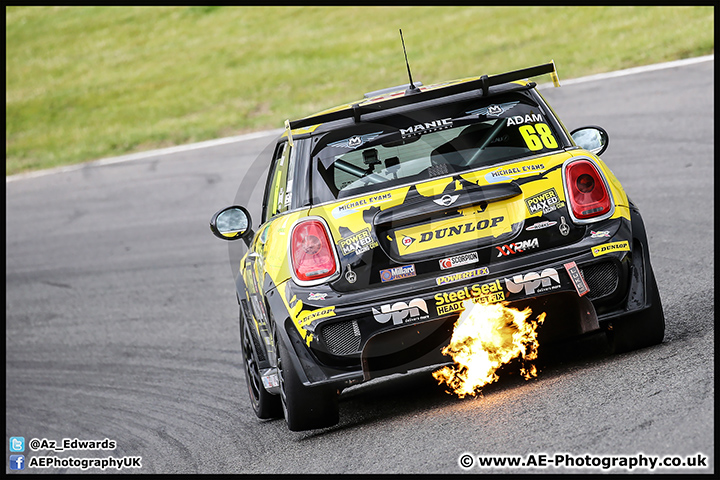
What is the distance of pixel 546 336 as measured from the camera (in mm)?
4895

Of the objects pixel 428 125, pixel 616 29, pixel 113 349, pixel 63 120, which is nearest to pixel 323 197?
pixel 428 125

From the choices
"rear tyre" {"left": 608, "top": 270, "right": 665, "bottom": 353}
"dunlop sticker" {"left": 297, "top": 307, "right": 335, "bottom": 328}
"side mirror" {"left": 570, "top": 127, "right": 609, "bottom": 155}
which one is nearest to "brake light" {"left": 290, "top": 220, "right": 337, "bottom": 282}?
"dunlop sticker" {"left": 297, "top": 307, "right": 335, "bottom": 328}

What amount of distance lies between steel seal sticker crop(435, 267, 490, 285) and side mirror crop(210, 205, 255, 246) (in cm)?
170

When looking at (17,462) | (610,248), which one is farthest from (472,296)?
(17,462)

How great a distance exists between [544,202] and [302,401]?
5.08 ft

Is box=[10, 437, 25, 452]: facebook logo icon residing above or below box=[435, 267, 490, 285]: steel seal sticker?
below

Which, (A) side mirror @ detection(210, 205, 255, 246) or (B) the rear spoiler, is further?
(A) side mirror @ detection(210, 205, 255, 246)

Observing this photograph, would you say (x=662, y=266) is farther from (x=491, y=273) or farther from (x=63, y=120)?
(x=63, y=120)

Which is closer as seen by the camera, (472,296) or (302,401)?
(472,296)

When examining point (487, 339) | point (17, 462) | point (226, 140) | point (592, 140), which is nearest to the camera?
point (487, 339)

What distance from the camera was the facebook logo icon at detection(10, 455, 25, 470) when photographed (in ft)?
22.5

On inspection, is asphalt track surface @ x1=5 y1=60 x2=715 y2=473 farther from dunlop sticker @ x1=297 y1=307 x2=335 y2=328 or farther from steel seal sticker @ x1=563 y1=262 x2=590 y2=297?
dunlop sticker @ x1=297 y1=307 x2=335 y2=328

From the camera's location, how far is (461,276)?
4695 mm

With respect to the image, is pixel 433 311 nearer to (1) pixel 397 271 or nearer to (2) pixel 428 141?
(1) pixel 397 271
